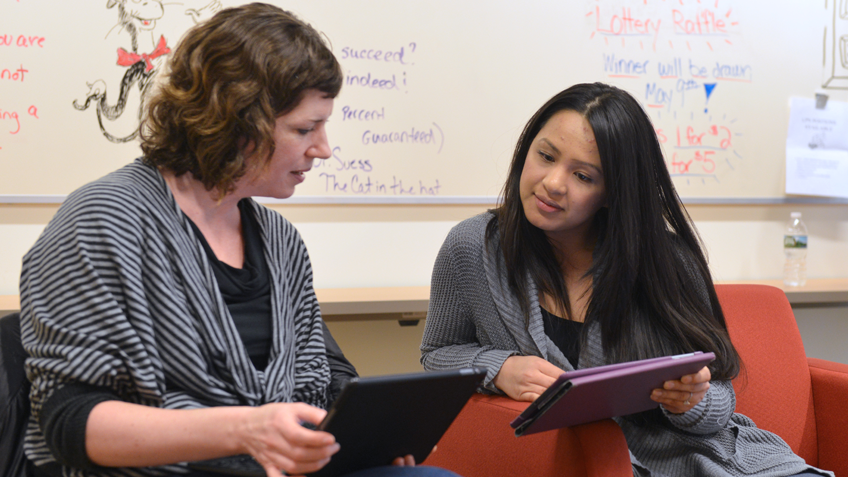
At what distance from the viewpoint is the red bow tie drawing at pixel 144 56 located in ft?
6.59

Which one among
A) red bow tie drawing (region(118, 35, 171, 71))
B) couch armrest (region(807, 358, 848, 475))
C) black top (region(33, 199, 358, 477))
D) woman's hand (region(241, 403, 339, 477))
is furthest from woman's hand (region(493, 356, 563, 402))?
red bow tie drawing (region(118, 35, 171, 71))

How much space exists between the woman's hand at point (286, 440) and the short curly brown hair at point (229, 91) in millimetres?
371

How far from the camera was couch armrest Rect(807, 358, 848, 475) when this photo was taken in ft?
4.68

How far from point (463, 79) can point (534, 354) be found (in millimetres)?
1258

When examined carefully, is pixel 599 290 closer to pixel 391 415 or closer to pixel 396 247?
pixel 391 415

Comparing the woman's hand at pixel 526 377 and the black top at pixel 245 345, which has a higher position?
the black top at pixel 245 345

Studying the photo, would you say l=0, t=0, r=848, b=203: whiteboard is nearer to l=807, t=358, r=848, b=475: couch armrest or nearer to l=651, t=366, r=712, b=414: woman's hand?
l=807, t=358, r=848, b=475: couch armrest

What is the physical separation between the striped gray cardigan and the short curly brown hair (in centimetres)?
6

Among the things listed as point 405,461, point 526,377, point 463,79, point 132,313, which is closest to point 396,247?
point 463,79

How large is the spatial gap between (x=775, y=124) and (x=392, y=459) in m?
2.31

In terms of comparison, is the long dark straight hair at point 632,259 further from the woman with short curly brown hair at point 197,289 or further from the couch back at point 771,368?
the woman with short curly brown hair at point 197,289

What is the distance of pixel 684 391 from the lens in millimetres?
1096

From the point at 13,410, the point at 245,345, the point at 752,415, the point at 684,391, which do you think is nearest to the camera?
the point at 13,410

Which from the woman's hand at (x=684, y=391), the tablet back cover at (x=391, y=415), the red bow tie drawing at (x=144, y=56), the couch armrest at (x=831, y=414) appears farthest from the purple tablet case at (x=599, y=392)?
the red bow tie drawing at (x=144, y=56)
